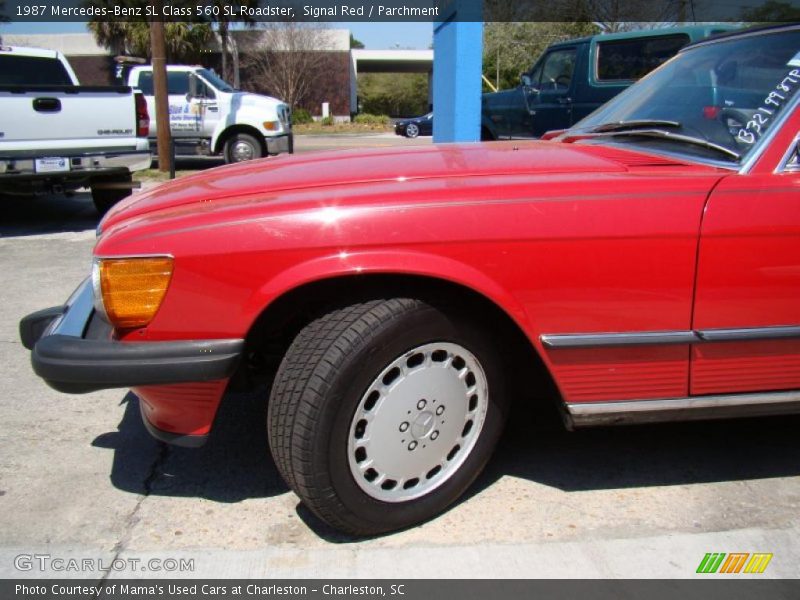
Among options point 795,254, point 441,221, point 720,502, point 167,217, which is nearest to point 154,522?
point 167,217

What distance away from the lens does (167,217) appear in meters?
2.29

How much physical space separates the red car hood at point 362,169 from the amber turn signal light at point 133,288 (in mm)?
337

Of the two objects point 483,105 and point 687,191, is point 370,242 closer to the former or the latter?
point 687,191

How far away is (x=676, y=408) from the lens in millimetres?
2391

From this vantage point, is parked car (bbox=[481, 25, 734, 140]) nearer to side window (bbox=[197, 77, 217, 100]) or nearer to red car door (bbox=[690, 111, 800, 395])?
side window (bbox=[197, 77, 217, 100])

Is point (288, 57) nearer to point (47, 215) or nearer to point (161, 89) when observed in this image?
point (161, 89)

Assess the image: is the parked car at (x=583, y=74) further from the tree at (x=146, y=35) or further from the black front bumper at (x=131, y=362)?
the tree at (x=146, y=35)

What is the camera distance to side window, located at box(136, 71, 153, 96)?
560 inches

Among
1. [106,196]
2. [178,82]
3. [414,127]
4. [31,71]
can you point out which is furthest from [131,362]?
[414,127]

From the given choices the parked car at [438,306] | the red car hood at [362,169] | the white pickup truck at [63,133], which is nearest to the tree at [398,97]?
the white pickup truck at [63,133]

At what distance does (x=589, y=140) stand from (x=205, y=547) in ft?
7.52

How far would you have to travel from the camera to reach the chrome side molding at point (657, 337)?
7.48ft

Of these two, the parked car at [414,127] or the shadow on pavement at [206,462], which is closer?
the shadow on pavement at [206,462]

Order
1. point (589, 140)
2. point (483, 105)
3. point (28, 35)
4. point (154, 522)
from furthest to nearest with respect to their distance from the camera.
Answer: point (28, 35) → point (483, 105) → point (589, 140) → point (154, 522)
